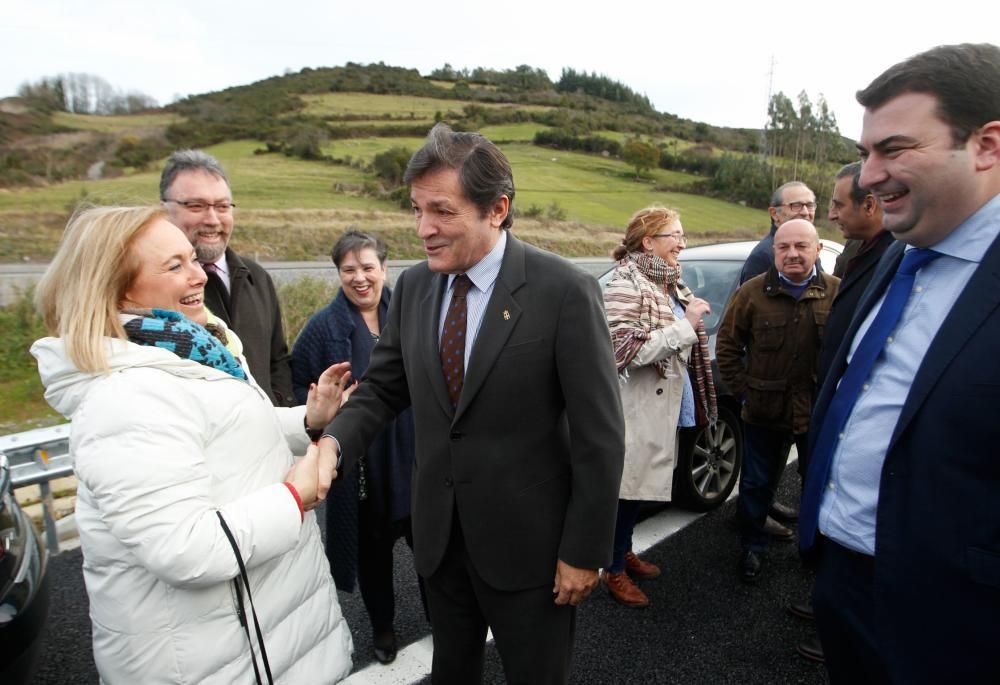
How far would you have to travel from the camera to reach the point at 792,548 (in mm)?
3771

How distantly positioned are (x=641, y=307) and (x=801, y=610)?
178 centimetres

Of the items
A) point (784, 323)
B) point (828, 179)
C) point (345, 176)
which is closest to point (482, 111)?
point (345, 176)

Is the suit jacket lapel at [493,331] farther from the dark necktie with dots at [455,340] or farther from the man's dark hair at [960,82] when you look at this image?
the man's dark hair at [960,82]

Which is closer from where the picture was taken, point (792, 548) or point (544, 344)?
point (544, 344)

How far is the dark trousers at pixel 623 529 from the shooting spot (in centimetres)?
324

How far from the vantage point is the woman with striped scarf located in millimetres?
3092

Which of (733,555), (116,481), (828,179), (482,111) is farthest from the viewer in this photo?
(482,111)

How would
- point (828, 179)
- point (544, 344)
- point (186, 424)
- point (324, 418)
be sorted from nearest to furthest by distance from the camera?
point (186, 424), point (544, 344), point (324, 418), point (828, 179)

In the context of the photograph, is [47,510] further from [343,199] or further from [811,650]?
[343,199]

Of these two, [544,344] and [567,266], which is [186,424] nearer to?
[544,344]

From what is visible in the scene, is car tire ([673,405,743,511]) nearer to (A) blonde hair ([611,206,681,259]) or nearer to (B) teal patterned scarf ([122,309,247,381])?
(A) blonde hair ([611,206,681,259])

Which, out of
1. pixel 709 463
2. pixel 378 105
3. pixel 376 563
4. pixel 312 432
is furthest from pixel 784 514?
pixel 378 105

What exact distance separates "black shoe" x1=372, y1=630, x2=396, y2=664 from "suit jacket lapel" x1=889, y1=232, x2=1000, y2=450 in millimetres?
2367

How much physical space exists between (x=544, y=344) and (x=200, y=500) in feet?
3.24
